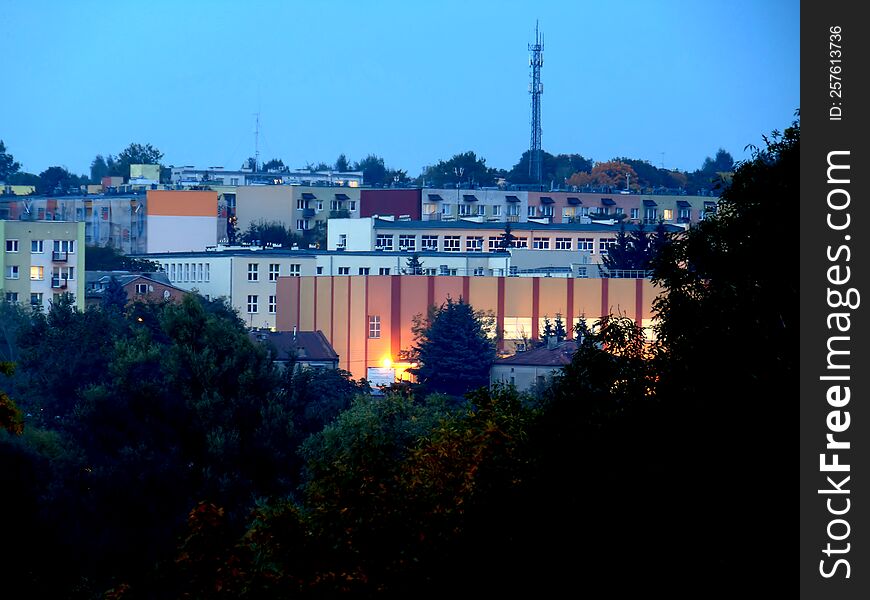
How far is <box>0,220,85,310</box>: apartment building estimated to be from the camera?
99.7 meters

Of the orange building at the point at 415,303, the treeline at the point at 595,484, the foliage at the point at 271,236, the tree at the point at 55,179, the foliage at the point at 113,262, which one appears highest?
the tree at the point at 55,179

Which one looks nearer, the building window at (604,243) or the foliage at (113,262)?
the foliage at (113,262)

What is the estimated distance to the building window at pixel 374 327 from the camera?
3337 inches

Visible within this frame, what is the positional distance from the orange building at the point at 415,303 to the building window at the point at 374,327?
44mm

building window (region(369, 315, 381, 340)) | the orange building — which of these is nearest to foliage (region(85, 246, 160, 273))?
the orange building

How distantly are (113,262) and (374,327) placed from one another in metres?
28.7


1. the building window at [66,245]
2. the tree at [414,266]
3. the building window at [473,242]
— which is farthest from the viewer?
the building window at [473,242]

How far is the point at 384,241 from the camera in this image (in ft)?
334

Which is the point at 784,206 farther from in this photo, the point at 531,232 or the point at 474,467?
the point at 531,232

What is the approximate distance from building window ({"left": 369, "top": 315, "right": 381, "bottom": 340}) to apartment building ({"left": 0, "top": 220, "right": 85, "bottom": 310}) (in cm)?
2094

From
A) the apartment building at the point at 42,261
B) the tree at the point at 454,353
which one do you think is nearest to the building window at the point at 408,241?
the apartment building at the point at 42,261

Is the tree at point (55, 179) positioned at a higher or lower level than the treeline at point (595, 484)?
higher

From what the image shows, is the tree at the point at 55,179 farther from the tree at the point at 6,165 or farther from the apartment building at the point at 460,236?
the apartment building at the point at 460,236
